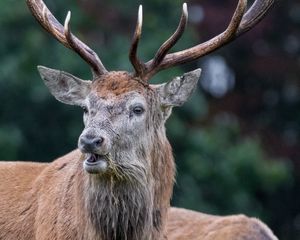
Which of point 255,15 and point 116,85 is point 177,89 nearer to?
point 116,85

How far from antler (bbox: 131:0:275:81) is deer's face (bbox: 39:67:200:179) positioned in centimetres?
13

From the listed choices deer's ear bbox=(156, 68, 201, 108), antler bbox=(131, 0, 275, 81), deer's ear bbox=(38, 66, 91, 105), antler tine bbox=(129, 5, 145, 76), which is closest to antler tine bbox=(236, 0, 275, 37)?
antler bbox=(131, 0, 275, 81)

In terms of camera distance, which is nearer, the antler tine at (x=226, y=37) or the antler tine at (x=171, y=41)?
the antler tine at (x=171, y=41)

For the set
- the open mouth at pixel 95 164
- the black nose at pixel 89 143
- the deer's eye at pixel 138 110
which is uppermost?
the deer's eye at pixel 138 110

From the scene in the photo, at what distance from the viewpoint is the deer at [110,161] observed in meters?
10.4

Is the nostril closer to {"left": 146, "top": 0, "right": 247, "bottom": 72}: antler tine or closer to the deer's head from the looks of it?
the deer's head

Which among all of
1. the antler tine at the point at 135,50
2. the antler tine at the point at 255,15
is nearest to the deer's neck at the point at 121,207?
the antler tine at the point at 135,50

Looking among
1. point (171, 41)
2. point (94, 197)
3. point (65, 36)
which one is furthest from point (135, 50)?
point (94, 197)

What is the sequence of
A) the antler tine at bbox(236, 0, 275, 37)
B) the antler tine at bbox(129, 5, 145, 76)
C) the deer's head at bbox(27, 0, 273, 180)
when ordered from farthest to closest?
1. the antler tine at bbox(236, 0, 275, 37)
2. the antler tine at bbox(129, 5, 145, 76)
3. the deer's head at bbox(27, 0, 273, 180)

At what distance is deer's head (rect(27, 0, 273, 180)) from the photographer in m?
10.2

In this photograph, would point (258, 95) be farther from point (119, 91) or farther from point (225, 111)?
point (119, 91)

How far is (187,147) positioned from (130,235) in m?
15.3

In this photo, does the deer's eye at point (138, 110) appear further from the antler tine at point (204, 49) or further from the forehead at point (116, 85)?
the antler tine at point (204, 49)

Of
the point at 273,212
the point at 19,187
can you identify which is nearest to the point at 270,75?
the point at 273,212
